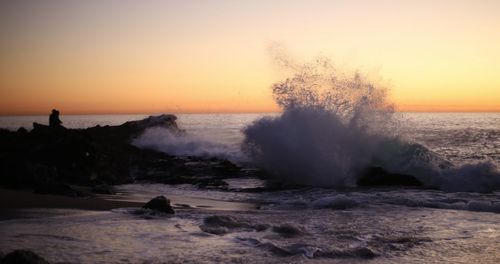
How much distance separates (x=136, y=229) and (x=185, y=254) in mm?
1595

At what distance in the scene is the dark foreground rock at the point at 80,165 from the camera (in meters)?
11.9

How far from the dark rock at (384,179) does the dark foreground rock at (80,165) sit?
456 cm

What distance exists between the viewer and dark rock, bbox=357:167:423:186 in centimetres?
1462

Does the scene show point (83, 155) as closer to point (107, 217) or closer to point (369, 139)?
point (107, 217)

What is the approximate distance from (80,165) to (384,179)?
390 inches

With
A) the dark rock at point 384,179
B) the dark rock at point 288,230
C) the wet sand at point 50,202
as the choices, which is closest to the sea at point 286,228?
the dark rock at point 288,230

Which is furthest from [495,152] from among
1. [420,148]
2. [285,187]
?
[285,187]

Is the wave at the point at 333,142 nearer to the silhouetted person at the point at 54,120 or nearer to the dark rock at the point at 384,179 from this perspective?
the dark rock at the point at 384,179

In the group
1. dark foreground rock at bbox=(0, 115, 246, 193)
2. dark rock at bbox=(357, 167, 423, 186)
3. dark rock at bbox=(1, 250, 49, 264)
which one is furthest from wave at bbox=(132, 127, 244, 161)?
dark rock at bbox=(1, 250, 49, 264)

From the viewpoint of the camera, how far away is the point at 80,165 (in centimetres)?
1570

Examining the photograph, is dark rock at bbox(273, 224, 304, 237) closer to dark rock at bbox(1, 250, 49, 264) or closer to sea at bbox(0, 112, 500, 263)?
sea at bbox(0, 112, 500, 263)

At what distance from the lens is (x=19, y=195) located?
986 cm

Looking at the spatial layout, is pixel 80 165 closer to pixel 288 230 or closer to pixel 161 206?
pixel 161 206

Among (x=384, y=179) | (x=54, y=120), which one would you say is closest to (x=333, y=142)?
(x=384, y=179)
